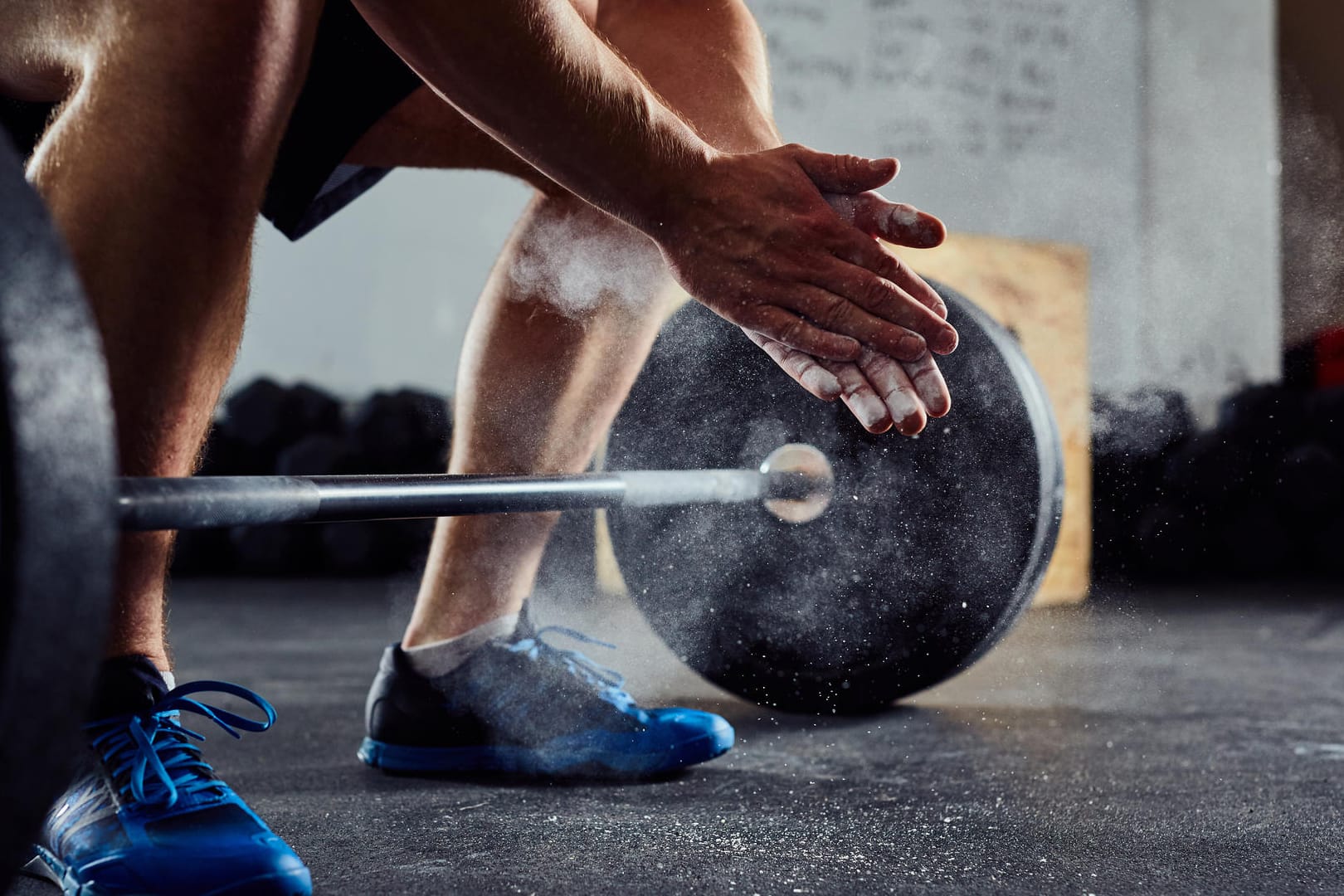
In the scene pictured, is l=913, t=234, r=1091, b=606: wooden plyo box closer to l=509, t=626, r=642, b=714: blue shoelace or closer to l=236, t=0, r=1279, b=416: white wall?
l=236, t=0, r=1279, b=416: white wall

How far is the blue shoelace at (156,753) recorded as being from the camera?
634 mm

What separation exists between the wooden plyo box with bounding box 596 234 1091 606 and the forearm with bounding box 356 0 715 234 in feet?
5.37

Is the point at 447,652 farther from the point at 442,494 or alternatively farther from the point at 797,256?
the point at 797,256

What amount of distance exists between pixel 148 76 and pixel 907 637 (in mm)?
713

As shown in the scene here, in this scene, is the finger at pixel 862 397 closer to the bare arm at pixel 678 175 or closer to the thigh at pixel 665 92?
the bare arm at pixel 678 175

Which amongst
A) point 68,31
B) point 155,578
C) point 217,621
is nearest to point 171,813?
point 155,578

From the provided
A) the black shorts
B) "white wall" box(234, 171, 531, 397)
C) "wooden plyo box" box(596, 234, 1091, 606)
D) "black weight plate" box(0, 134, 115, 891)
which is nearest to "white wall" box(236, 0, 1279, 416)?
"white wall" box(234, 171, 531, 397)

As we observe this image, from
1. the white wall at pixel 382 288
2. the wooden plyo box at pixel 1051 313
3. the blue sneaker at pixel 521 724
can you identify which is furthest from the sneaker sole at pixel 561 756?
the white wall at pixel 382 288

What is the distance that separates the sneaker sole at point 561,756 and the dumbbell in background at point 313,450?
6.45ft

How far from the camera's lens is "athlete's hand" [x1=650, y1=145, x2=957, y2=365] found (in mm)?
728

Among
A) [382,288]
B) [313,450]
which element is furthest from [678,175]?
[382,288]

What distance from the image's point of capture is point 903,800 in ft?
2.71

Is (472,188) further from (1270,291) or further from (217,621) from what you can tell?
(1270,291)

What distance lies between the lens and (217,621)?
6.77ft
